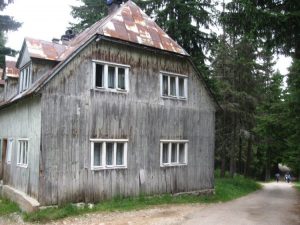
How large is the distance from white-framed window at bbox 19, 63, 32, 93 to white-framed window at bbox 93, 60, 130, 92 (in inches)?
113

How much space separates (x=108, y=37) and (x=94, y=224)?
737 centimetres

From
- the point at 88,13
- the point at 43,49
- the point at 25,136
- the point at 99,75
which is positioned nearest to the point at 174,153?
the point at 99,75

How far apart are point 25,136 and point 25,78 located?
2765 millimetres

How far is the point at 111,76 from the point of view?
1512 cm

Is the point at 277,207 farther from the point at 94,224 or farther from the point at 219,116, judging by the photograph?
the point at 219,116

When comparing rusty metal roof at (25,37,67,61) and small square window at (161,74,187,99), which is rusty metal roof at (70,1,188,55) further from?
small square window at (161,74,187,99)

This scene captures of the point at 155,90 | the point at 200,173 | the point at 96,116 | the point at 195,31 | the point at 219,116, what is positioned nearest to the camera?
the point at 96,116

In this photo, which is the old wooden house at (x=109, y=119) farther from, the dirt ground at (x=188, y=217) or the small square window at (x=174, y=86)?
the dirt ground at (x=188, y=217)

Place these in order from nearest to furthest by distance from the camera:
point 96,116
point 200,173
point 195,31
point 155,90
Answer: point 96,116, point 155,90, point 200,173, point 195,31

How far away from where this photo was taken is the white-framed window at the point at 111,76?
48.4ft

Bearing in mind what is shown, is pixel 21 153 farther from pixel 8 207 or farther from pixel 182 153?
pixel 182 153

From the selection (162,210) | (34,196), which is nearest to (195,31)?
(162,210)

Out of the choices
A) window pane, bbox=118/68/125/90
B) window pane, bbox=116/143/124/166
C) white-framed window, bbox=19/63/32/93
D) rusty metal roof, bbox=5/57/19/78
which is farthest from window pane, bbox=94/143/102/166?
rusty metal roof, bbox=5/57/19/78

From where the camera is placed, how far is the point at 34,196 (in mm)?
13492
